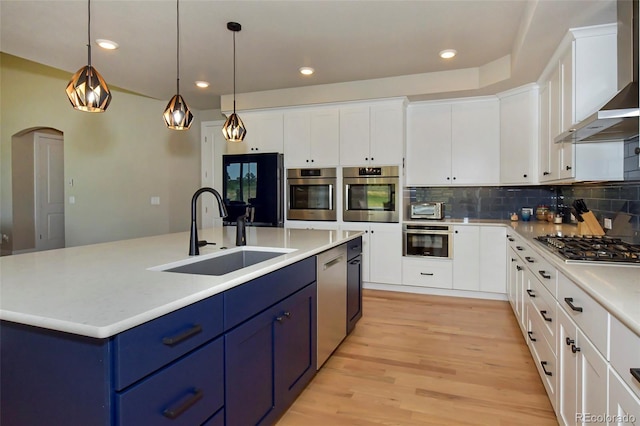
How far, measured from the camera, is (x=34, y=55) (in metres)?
3.54

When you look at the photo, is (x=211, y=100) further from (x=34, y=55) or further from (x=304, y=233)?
(x=304, y=233)

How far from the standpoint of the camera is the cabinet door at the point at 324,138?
454cm

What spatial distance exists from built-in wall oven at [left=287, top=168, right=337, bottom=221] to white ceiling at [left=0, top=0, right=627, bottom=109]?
1.18 meters

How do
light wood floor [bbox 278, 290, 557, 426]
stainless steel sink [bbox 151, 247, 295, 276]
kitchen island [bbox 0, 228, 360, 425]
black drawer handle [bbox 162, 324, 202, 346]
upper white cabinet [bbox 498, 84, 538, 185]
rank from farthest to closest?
upper white cabinet [bbox 498, 84, 538, 185] < light wood floor [bbox 278, 290, 557, 426] < stainless steel sink [bbox 151, 247, 295, 276] < black drawer handle [bbox 162, 324, 202, 346] < kitchen island [bbox 0, 228, 360, 425]

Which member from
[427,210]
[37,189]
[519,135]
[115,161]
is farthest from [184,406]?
[37,189]

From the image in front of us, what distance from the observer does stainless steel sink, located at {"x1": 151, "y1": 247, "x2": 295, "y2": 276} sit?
1.81 m

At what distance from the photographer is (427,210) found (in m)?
4.45

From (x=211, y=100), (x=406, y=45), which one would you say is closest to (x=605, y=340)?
(x=406, y=45)

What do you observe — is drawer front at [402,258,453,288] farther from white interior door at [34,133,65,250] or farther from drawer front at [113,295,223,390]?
white interior door at [34,133,65,250]

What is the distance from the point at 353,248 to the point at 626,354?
199cm

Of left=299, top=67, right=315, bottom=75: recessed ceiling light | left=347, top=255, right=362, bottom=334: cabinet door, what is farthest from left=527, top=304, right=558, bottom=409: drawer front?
left=299, top=67, right=315, bottom=75: recessed ceiling light

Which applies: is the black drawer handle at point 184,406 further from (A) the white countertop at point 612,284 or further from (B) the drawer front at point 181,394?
(A) the white countertop at point 612,284

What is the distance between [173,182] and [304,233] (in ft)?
11.5

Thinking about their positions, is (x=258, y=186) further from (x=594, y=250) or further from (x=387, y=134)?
(x=594, y=250)
